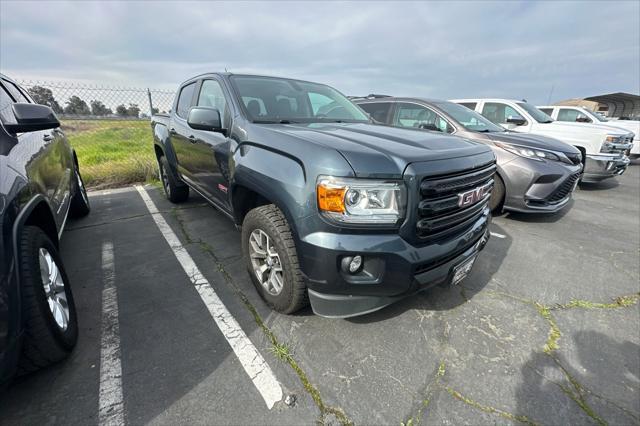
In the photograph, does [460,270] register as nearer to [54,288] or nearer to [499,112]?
[54,288]

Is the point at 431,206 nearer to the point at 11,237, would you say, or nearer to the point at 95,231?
the point at 11,237

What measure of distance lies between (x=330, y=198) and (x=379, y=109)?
429 cm

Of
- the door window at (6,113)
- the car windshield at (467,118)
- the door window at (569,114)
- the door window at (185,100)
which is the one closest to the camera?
the door window at (6,113)

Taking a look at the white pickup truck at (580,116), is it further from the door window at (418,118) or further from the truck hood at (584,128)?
the door window at (418,118)

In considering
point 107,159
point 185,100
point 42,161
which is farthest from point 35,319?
point 107,159

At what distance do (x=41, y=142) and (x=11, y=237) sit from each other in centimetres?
157

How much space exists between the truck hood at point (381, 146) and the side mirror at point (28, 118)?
4.75 feet

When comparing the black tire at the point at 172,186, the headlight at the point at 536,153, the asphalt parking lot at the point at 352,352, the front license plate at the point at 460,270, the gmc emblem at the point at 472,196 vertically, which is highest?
the gmc emblem at the point at 472,196

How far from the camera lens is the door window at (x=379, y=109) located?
5247mm

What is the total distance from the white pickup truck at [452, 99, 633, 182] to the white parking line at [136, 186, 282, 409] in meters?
6.54

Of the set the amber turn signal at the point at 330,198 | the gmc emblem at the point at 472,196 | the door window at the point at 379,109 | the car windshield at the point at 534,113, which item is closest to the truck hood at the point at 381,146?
the amber turn signal at the point at 330,198

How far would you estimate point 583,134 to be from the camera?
624 centimetres

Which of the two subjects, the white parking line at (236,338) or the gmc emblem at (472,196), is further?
the gmc emblem at (472,196)

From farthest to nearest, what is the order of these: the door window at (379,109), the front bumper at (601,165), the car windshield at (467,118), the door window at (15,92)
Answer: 1. the front bumper at (601,165)
2. the door window at (379,109)
3. the car windshield at (467,118)
4. the door window at (15,92)
